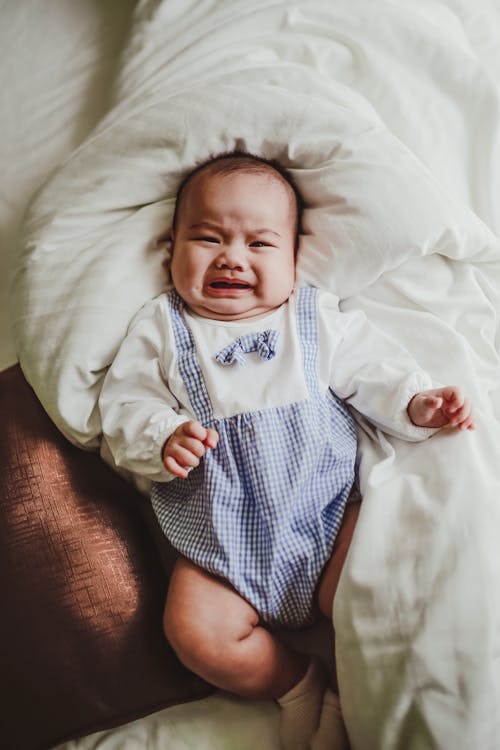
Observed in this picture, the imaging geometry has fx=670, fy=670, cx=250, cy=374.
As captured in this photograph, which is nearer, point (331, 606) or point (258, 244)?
point (331, 606)

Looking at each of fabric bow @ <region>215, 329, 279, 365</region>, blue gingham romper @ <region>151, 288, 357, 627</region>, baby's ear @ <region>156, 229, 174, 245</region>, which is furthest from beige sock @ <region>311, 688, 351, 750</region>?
baby's ear @ <region>156, 229, 174, 245</region>

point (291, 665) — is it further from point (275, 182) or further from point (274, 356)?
point (275, 182)

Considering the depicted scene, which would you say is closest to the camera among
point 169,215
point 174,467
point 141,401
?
point 174,467

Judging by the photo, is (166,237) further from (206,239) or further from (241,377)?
(241,377)

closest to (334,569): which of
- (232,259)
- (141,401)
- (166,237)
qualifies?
(141,401)

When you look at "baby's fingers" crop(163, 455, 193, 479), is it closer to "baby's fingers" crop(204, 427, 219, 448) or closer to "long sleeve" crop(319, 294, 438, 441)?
"baby's fingers" crop(204, 427, 219, 448)

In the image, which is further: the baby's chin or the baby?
the baby's chin

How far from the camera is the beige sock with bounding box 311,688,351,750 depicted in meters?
1.00

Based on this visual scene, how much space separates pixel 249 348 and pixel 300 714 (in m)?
0.58

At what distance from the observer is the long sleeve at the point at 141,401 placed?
104 cm

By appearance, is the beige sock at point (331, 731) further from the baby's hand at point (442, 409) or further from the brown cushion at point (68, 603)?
the baby's hand at point (442, 409)

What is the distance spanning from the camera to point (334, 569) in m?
1.04

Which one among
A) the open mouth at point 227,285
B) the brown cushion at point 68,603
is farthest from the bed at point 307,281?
the open mouth at point 227,285

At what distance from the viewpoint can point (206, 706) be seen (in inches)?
42.4
